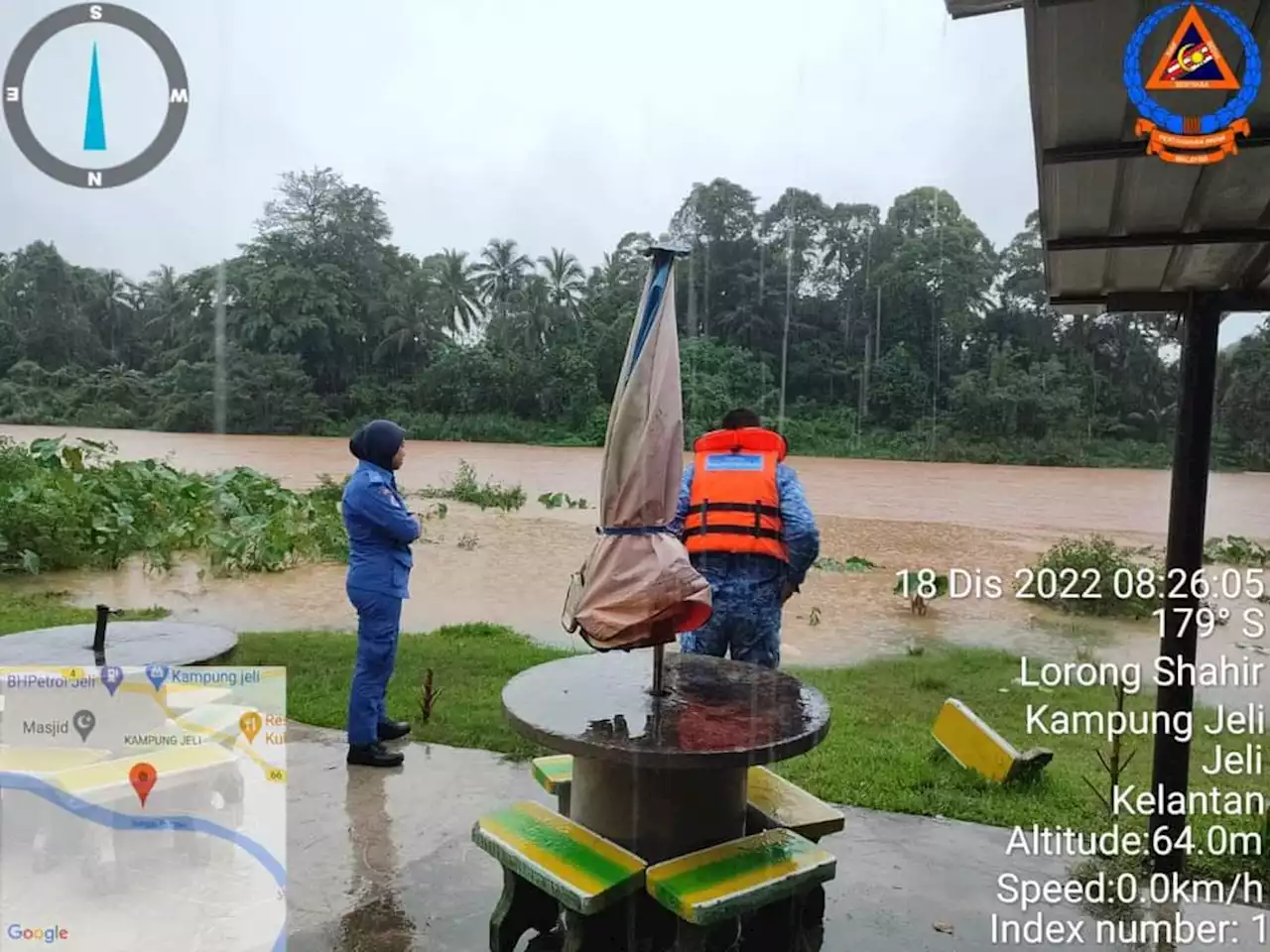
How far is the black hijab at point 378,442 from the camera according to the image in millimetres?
3797

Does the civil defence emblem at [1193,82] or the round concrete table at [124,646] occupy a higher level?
the civil defence emblem at [1193,82]

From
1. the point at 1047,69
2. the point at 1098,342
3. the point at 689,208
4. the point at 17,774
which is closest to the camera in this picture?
the point at 1047,69

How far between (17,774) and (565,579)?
332 inches

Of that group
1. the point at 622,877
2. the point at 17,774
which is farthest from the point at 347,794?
the point at 622,877

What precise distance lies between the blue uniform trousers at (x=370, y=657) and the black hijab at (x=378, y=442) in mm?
531

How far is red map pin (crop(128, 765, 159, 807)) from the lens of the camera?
2771mm

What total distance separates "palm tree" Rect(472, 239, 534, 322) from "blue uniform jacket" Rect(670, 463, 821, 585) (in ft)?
92.6

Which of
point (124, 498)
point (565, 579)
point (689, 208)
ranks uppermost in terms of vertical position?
point (689, 208)

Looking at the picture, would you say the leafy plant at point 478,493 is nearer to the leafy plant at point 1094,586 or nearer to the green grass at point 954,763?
the leafy plant at point 1094,586

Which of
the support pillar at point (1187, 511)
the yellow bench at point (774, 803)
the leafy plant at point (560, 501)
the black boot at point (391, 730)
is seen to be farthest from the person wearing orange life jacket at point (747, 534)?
the leafy plant at point (560, 501)

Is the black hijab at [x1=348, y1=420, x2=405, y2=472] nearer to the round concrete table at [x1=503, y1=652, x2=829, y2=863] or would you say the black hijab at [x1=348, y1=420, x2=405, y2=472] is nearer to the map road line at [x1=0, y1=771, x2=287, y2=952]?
the round concrete table at [x1=503, y1=652, x2=829, y2=863]

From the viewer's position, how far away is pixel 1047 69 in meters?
2.02

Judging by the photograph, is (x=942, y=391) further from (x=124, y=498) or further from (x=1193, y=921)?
(x=1193, y=921)

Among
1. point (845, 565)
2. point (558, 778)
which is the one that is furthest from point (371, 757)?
point (845, 565)
